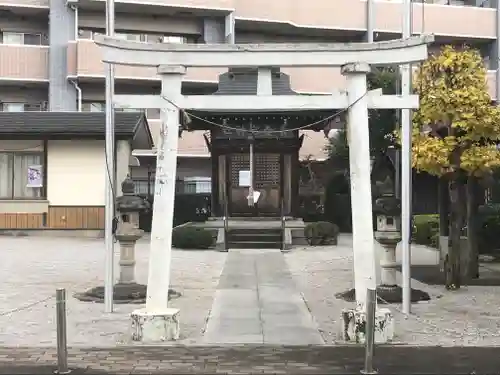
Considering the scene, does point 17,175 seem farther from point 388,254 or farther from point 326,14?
point 388,254

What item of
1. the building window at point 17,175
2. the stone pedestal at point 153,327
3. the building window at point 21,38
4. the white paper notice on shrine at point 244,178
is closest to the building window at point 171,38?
the building window at point 21,38

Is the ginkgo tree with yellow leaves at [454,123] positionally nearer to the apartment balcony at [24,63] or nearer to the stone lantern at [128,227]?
the stone lantern at [128,227]

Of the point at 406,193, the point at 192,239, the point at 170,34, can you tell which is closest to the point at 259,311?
the point at 406,193

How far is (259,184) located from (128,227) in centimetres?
1335

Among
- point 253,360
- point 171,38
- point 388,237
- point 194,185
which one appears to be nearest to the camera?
point 253,360

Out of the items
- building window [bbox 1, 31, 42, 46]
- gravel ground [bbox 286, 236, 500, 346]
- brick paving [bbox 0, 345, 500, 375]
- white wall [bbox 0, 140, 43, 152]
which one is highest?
building window [bbox 1, 31, 42, 46]

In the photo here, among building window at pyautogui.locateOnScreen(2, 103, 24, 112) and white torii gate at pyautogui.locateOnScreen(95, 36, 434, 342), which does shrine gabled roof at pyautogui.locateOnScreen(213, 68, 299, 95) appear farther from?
building window at pyautogui.locateOnScreen(2, 103, 24, 112)

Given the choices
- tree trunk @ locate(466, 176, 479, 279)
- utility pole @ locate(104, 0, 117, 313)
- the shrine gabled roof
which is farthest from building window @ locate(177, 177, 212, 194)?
utility pole @ locate(104, 0, 117, 313)

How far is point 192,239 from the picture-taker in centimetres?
2127

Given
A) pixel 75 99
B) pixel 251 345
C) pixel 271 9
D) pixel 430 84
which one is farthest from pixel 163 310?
pixel 271 9

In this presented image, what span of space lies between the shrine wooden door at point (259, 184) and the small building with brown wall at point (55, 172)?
4073 millimetres

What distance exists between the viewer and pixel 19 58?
103 feet

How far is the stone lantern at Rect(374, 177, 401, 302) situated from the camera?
38.0 feet

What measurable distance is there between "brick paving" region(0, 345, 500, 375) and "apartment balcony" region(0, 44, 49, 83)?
25369 millimetres
